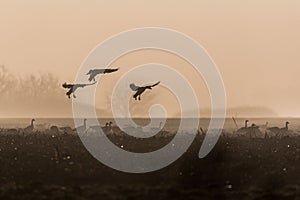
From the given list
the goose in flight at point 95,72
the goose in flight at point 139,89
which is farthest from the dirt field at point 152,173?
the goose in flight at point 95,72

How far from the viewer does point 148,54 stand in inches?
135

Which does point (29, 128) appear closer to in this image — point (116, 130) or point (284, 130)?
point (116, 130)

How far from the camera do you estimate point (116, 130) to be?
11.2 feet

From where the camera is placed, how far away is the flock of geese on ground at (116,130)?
341 cm

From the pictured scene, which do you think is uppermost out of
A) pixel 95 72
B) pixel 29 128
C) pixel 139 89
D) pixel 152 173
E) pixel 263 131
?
pixel 95 72

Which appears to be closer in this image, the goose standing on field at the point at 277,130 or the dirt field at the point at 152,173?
the dirt field at the point at 152,173

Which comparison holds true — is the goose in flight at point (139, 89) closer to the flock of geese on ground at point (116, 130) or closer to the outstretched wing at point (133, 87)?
the outstretched wing at point (133, 87)

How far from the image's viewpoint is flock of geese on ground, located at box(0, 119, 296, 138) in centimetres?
341

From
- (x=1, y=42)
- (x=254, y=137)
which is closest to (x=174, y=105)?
(x=254, y=137)

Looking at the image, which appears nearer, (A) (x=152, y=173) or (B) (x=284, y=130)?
(A) (x=152, y=173)

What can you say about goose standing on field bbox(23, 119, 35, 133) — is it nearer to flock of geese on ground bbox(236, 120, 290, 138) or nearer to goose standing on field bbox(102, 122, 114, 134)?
goose standing on field bbox(102, 122, 114, 134)

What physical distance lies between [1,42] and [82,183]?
45.1 inches

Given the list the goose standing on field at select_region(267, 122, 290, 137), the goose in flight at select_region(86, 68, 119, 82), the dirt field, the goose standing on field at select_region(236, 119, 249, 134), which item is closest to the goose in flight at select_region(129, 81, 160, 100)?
the goose in flight at select_region(86, 68, 119, 82)

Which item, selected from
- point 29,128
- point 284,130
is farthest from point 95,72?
point 284,130
